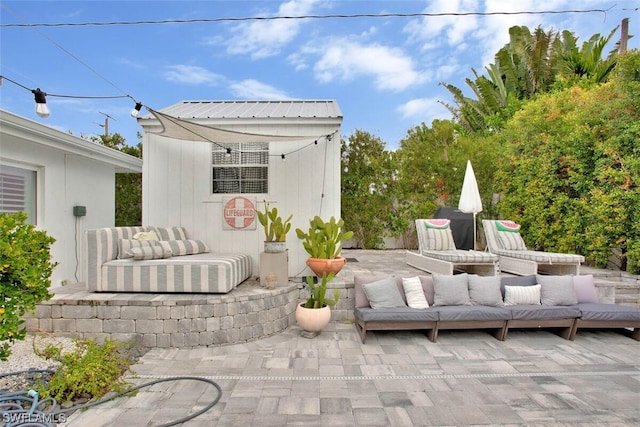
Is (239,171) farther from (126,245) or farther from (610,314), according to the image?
(610,314)

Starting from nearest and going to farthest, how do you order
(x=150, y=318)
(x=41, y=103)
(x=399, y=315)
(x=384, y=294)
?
1. (x=41, y=103)
2. (x=150, y=318)
3. (x=399, y=315)
4. (x=384, y=294)

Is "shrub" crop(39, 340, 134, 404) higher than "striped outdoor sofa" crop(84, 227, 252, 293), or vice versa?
"striped outdoor sofa" crop(84, 227, 252, 293)

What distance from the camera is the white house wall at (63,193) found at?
5.71m

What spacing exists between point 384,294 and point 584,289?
10.4ft

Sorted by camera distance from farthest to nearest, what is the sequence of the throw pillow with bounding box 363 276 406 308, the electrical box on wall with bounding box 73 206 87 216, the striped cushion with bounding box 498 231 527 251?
the striped cushion with bounding box 498 231 527 251 → the electrical box on wall with bounding box 73 206 87 216 → the throw pillow with bounding box 363 276 406 308

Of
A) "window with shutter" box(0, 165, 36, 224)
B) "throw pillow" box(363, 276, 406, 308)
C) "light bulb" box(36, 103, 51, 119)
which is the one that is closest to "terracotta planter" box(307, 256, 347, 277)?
"throw pillow" box(363, 276, 406, 308)

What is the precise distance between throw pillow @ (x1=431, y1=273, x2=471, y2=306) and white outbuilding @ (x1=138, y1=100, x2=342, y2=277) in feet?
7.18

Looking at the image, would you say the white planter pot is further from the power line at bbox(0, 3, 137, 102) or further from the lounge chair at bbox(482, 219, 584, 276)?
the lounge chair at bbox(482, 219, 584, 276)

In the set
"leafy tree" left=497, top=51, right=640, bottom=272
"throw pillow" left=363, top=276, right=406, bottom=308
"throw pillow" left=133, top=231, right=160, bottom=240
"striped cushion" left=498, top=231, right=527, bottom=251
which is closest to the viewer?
"throw pillow" left=363, top=276, right=406, bottom=308

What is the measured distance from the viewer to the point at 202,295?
4.88 meters

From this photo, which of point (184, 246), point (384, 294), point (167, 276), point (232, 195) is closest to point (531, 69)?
point (384, 294)

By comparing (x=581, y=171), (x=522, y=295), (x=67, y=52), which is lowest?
(x=522, y=295)

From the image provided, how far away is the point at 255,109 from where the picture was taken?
722 cm

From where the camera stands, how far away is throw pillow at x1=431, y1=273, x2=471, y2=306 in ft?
16.6
